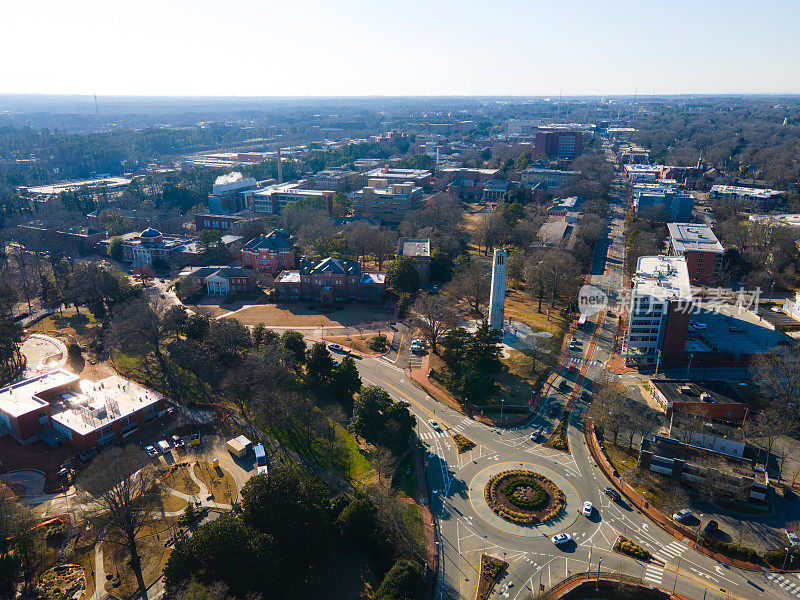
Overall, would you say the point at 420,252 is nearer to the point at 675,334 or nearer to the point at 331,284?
the point at 331,284

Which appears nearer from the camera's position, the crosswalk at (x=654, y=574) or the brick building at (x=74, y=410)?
the crosswalk at (x=654, y=574)

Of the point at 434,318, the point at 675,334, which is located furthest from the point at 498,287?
the point at 675,334

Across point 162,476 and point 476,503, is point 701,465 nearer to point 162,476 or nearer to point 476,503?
point 476,503

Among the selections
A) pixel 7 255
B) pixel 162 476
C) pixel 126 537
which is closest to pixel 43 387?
pixel 162 476

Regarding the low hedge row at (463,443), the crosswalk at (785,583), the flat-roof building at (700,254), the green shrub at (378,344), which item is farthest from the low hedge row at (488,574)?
the flat-roof building at (700,254)

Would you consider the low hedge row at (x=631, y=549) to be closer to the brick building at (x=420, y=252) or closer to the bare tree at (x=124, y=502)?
the bare tree at (x=124, y=502)

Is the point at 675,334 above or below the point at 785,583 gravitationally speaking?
above
